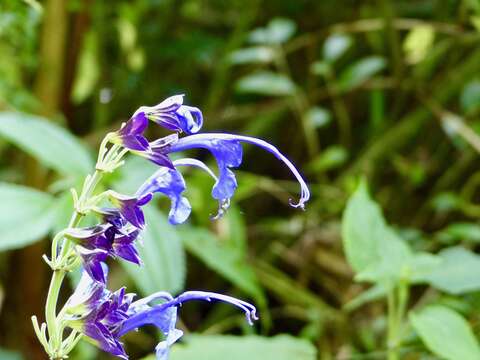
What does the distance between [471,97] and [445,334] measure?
71cm

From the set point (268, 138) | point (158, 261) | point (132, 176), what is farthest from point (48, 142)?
point (268, 138)

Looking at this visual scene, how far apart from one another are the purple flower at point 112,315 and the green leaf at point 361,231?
1.05ft

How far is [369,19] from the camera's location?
1.64m

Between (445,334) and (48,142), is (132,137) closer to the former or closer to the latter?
(445,334)

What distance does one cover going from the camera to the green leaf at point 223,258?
3.51ft

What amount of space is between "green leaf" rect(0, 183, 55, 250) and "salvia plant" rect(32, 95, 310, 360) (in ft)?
1.38

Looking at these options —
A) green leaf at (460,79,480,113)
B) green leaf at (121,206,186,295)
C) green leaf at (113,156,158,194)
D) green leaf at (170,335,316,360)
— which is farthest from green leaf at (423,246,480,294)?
green leaf at (460,79,480,113)

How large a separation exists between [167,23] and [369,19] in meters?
0.50

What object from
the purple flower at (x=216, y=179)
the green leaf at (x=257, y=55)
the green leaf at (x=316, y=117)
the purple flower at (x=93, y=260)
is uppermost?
the green leaf at (x=257, y=55)

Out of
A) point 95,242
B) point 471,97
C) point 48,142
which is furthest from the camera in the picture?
point 471,97

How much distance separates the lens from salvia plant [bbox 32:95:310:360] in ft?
1.32

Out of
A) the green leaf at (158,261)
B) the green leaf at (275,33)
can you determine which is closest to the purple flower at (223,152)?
the green leaf at (158,261)

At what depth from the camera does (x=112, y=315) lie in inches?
17.1

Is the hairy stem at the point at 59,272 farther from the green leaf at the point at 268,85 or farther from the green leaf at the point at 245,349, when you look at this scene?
the green leaf at the point at 268,85
